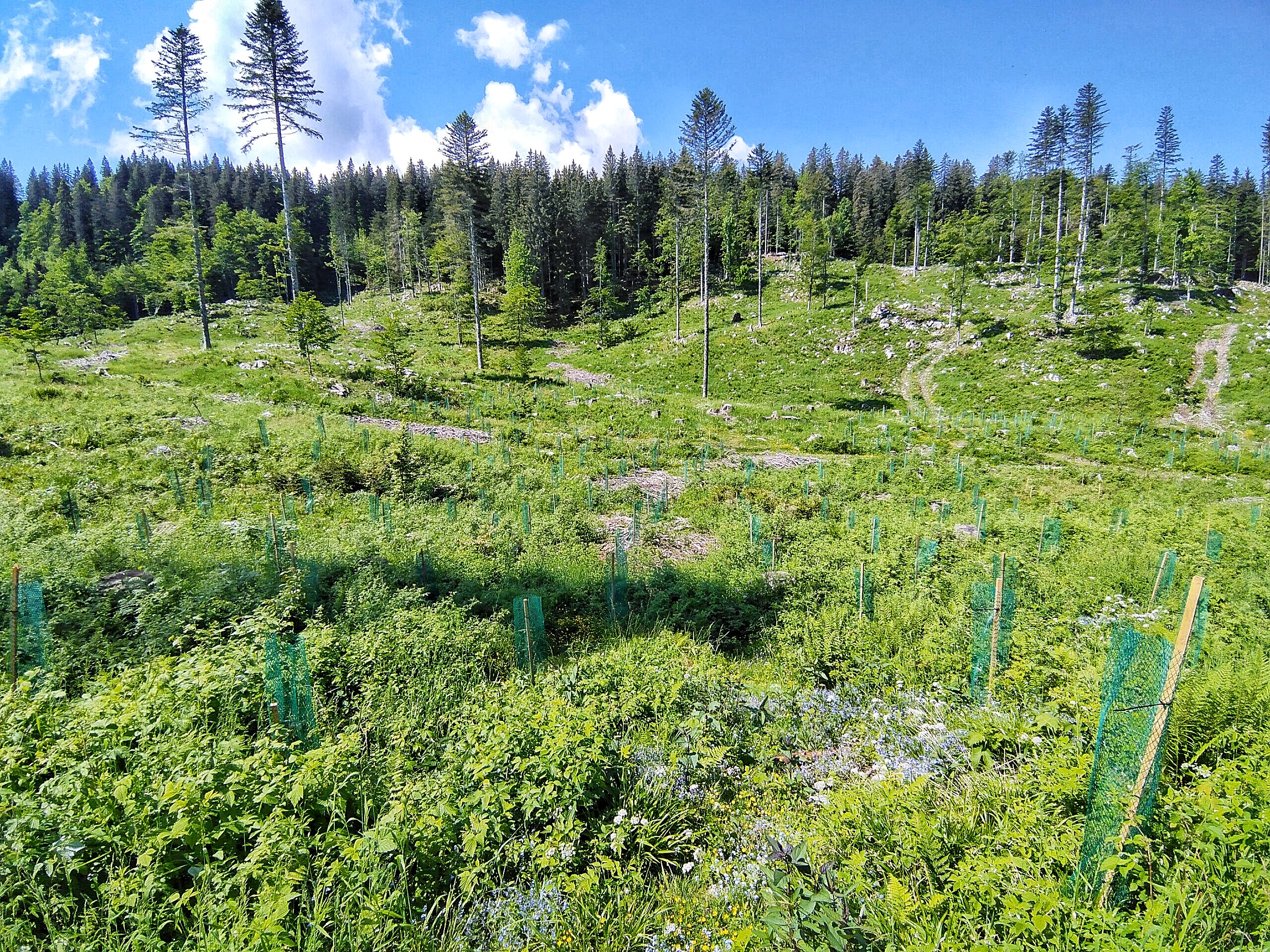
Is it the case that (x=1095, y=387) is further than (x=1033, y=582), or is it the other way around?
(x=1095, y=387)

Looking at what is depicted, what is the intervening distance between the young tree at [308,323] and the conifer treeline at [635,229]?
9093 mm

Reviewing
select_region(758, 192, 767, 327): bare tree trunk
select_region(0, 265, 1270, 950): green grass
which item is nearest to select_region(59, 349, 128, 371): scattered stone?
select_region(0, 265, 1270, 950): green grass

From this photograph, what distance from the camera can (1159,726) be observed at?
3100 mm

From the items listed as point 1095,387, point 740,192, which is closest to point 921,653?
point 1095,387

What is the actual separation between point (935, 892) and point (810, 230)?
55905 millimetres

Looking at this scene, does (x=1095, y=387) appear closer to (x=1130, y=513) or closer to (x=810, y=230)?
(x=1130, y=513)

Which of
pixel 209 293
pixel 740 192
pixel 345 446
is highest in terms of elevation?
pixel 740 192

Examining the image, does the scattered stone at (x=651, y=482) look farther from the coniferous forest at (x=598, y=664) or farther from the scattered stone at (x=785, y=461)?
the scattered stone at (x=785, y=461)

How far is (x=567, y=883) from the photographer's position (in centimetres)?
351

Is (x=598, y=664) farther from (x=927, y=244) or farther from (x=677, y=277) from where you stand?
(x=927, y=244)

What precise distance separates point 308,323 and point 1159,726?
32.0 meters

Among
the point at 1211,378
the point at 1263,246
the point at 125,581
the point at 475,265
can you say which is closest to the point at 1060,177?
the point at 1211,378

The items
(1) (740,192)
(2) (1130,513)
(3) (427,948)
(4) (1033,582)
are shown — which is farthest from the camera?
(1) (740,192)

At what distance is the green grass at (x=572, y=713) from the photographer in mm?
3152
